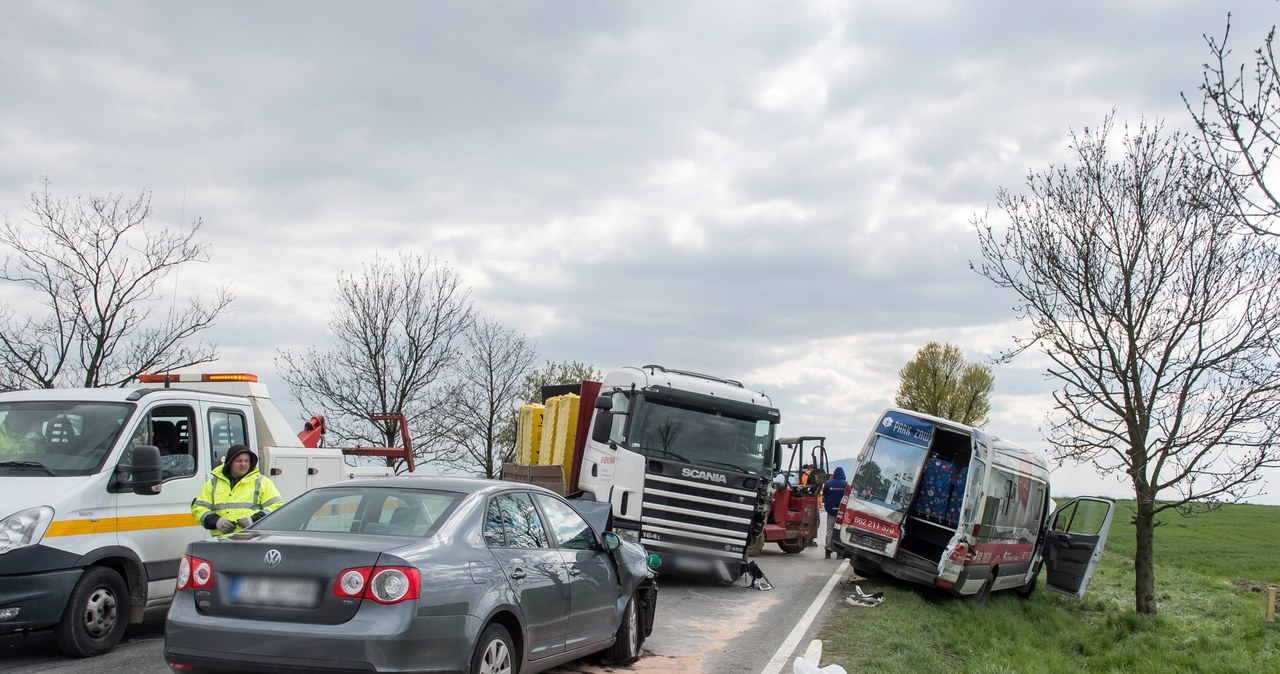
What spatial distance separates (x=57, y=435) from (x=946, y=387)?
6714cm

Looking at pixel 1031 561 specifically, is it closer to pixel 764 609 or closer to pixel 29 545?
pixel 764 609

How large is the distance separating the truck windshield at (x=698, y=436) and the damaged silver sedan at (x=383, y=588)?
23.2 feet

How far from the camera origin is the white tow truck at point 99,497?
23.4 ft

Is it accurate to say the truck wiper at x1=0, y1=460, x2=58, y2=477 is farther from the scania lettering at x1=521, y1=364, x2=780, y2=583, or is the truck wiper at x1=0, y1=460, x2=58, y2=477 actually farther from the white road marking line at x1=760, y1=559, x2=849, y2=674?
the scania lettering at x1=521, y1=364, x2=780, y2=583

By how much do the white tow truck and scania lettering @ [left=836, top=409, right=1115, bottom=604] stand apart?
911 cm

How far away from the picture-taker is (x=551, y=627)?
21.8 feet

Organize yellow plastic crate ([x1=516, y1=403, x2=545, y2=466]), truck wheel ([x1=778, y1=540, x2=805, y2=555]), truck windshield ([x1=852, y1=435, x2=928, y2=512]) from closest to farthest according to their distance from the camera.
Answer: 1. truck windshield ([x1=852, y1=435, x2=928, y2=512])
2. yellow plastic crate ([x1=516, y1=403, x2=545, y2=466])
3. truck wheel ([x1=778, y1=540, x2=805, y2=555])

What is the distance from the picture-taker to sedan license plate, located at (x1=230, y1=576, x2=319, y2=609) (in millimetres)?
5312

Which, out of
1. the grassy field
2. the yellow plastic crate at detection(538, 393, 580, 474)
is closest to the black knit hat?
the grassy field

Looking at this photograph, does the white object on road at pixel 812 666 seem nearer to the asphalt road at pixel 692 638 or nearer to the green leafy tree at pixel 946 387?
the asphalt road at pixel 692 638

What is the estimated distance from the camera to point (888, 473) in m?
15.0

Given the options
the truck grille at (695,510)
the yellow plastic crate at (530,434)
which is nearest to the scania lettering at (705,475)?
the truck grille at (695,510)

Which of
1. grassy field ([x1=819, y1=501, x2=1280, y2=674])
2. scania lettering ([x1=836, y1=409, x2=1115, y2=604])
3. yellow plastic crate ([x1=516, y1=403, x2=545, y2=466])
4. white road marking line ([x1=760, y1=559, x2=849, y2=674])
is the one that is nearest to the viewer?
white road marking line ([x1=760, y1=559, x2=849, y2=674])

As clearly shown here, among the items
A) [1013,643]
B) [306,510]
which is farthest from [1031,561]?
[306,510]
